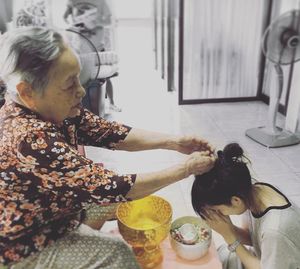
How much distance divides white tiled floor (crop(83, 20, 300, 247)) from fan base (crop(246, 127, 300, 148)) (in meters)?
0.06

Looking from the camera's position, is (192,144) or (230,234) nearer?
(230,234)

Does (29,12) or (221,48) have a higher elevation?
(29,12)

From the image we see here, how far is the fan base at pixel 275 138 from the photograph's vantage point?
9.87 ft

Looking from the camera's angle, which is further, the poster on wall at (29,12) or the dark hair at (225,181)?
the poster on wall at (29,12)

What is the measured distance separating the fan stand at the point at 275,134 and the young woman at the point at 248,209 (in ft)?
6.41

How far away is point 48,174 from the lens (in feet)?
3.12

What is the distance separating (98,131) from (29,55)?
54 cm

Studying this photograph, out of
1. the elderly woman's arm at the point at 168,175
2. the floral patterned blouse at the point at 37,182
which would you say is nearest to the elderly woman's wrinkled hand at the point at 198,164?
the elderly woman's arm at the point at 168,175

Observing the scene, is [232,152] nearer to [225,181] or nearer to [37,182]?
[225,181]

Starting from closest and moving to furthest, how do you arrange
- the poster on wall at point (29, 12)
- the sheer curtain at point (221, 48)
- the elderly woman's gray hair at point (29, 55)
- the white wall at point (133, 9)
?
the elderly woman's gray hair at point (29, 55)
the sheer curtain at point (221, 48)
the poster on wall at point (29, 12)
the white wall at point (133, 9)

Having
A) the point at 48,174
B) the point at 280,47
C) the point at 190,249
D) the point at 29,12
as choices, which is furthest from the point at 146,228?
the point at 29,12

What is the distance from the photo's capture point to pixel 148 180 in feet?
3.37

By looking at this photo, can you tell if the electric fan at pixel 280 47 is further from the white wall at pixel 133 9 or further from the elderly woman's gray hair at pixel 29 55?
the white wall at pixel 133 9

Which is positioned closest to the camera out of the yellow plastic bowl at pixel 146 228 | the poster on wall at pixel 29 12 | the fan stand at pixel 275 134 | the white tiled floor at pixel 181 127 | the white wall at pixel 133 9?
the yellow plastic bowl at pixel 146 228
